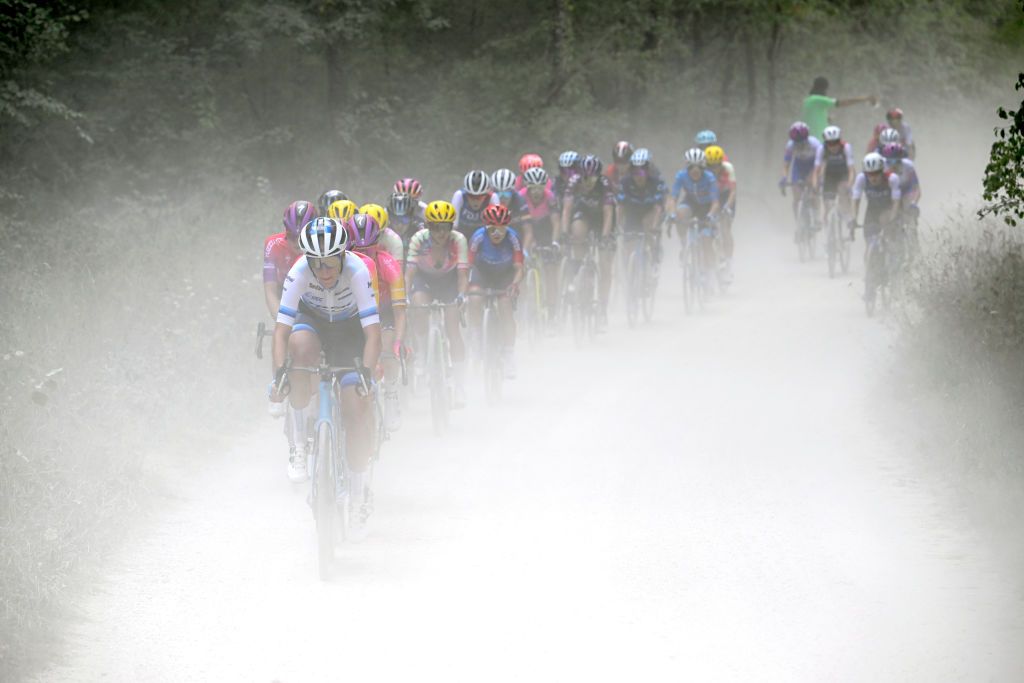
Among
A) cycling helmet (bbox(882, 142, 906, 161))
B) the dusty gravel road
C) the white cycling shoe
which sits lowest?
the dusty gravel road

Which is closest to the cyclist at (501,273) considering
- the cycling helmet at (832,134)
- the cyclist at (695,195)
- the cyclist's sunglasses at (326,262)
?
the cyclist's sunglasses at (326,262)

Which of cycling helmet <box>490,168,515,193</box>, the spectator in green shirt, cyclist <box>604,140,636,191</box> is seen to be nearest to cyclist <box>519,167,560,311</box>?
cycling helmet <box>490,168,515,193</box>

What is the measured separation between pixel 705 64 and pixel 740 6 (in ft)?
11.9

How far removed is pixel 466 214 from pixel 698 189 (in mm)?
5835

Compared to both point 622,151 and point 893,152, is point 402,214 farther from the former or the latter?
point 893,152

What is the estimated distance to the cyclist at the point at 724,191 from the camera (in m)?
21.7

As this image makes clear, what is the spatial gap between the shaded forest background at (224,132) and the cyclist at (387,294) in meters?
1.53

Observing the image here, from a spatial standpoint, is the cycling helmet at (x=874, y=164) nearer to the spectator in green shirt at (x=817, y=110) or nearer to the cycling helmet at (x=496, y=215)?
the cycling helmet at (x=496, y=215)

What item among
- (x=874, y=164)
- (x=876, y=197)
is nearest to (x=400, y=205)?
(x=874, y=164)

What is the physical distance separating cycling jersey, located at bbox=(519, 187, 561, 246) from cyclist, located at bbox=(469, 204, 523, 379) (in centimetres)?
366

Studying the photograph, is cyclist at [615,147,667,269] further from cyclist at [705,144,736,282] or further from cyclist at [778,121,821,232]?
cyclist at [778,121,821,232]

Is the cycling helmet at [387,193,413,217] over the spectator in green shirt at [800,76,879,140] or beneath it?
beneath

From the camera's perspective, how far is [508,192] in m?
17.0

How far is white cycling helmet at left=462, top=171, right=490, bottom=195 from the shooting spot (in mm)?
15203
